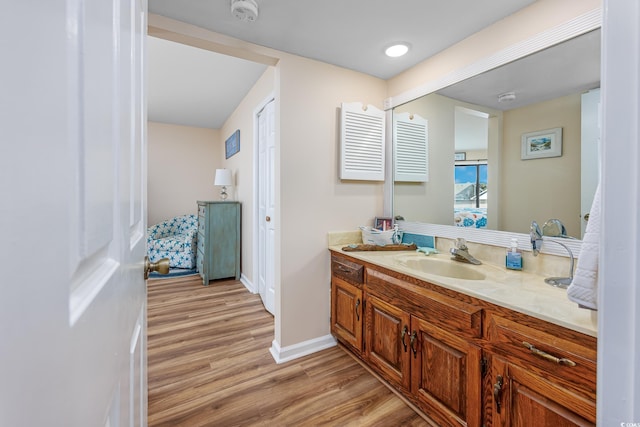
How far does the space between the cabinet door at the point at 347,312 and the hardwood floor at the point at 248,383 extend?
184mm

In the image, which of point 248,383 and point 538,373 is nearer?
point 538,373

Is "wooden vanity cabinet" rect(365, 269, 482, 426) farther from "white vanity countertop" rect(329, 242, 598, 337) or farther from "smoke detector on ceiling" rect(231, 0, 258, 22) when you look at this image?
"smoke detector on ceiling" rect(231, 0, 258, 22)

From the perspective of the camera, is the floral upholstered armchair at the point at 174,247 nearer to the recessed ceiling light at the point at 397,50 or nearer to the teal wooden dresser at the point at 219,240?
the teal wooden dresser at the point at 219,240

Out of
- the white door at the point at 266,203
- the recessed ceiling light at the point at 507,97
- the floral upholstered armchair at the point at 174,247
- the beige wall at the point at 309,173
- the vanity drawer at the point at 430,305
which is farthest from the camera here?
the floral upholstered armchair at the point at 174,247

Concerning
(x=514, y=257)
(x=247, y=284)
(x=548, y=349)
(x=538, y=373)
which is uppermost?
(x=514, y=257)

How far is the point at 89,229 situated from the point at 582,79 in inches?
76.3

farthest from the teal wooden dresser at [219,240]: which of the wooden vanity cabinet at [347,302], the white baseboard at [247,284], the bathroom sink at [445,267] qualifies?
the bathroom sink at [445,267]

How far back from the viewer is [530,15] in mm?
1420

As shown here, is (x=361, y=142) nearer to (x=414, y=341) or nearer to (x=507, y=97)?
(x=507, y=97)

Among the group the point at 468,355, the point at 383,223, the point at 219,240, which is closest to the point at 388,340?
the point at 468,355

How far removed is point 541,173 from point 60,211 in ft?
6.26

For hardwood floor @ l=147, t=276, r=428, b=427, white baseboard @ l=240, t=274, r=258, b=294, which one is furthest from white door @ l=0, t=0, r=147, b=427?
white baseboard @ l=240, t=274, r=258, b=294

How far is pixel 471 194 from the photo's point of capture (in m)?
1.79

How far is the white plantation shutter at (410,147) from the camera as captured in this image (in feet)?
6.95
